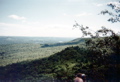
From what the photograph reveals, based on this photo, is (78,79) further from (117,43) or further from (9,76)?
(9,76)

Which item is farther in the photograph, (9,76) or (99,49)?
(9,76)

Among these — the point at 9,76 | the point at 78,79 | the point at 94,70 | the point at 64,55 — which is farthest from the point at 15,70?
the point at 78,79

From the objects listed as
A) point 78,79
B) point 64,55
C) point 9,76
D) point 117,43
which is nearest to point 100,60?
point 117,43

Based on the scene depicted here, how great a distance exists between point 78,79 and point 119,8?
1259 centimetres

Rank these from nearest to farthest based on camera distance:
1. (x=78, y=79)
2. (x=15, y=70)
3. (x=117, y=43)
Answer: (x=78, y=79) → (x=117, y=43) → (x=15, y=70)

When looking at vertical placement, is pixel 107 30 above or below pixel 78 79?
above

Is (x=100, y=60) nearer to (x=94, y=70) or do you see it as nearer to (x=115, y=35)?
(x=94, y=70)

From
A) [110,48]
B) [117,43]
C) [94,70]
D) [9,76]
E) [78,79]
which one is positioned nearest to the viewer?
[78,79]

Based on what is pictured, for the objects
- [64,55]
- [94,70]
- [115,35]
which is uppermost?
[115,35]

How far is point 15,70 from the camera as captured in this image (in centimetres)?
11319

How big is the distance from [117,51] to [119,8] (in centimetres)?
512

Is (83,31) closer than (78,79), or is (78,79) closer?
(78,79)

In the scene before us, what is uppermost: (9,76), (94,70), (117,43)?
(117,43)

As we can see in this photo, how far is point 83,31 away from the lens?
658 inches
